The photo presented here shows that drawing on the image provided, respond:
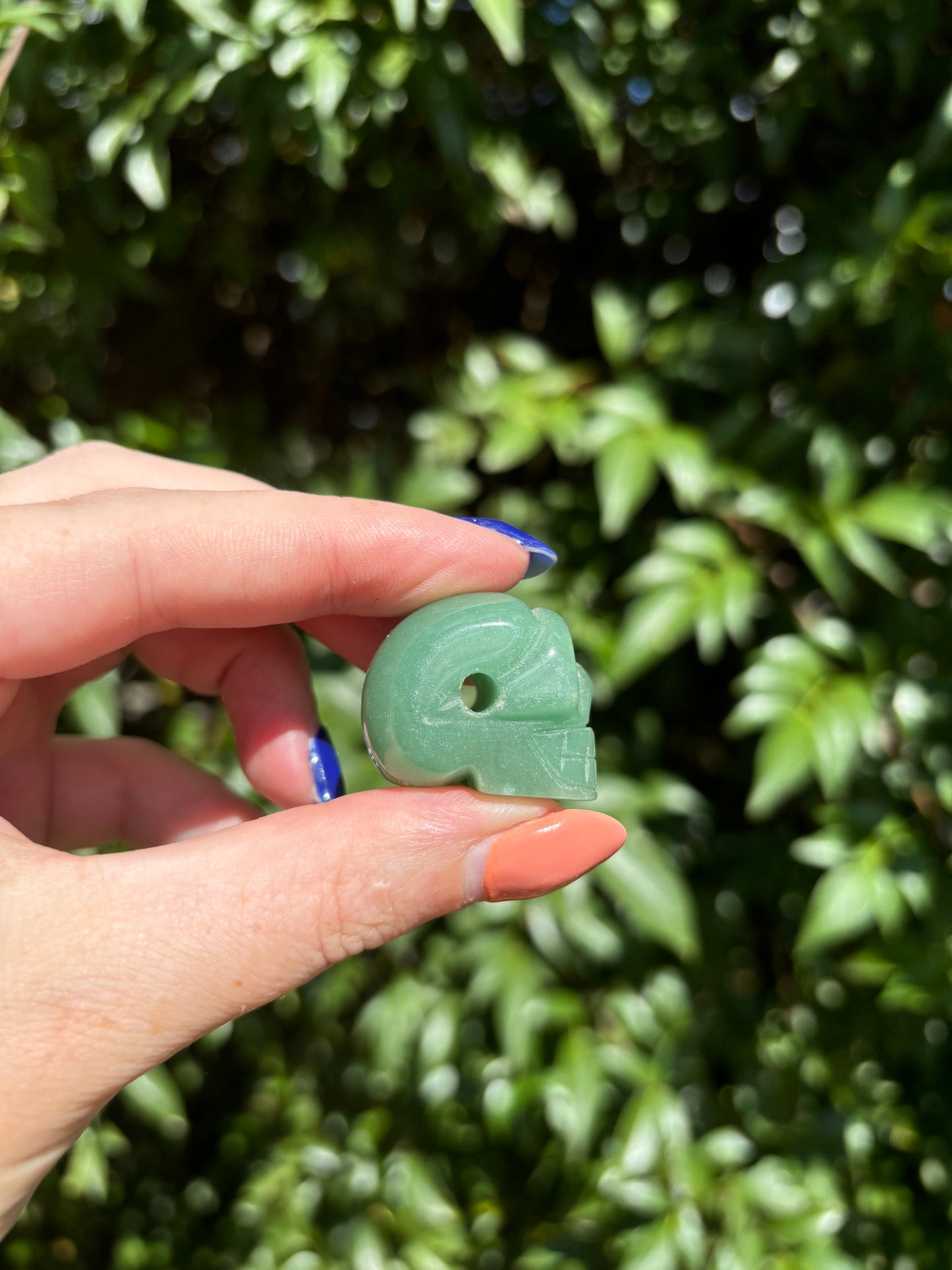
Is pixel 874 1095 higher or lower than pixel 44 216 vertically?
lower

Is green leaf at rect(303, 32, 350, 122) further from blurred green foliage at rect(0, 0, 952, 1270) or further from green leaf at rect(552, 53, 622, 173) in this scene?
green leaf at rect(552, 53, 622, 173)

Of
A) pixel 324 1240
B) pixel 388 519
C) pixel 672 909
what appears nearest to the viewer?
pixel 388 519

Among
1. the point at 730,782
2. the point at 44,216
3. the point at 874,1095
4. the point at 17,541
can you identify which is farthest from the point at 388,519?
the point at 874,1095

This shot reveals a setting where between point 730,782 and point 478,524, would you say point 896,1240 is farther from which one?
point 478,524

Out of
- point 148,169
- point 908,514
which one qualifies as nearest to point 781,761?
point 908,514

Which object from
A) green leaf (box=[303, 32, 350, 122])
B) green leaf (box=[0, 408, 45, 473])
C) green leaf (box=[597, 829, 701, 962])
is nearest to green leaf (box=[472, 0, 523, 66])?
green leaf (box=[303, 32, 350, 122])

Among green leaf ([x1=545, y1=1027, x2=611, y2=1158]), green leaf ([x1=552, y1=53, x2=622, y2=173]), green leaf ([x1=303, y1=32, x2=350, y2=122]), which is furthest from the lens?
green leaf ([x1=545, y1=1027, x2=611, y2=1158])
